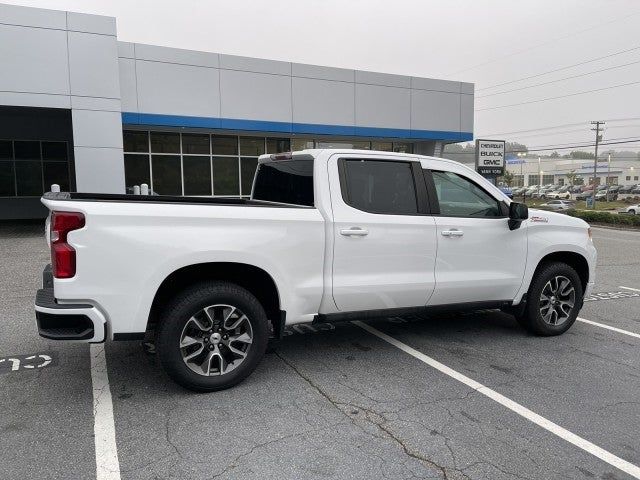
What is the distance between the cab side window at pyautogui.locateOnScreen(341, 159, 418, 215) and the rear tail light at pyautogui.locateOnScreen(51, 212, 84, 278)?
2.16 metres

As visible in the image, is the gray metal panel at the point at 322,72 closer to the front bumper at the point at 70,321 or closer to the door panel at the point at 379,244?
the door panel at the point at 379,244

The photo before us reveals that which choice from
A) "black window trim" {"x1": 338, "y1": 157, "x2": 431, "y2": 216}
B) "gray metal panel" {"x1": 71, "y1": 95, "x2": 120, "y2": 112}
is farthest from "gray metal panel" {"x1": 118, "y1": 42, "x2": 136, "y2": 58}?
"black window trim" {"x1": 338, "y1": 157, "x2": 431, "y2": 216}

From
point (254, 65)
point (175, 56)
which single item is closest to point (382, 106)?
point (254, 65)

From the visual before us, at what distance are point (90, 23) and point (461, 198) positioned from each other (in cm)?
1372

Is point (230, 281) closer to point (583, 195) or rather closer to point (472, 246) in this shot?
point (472, 246)

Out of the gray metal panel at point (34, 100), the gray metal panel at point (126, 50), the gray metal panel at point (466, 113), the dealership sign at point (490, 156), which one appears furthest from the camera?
the gray metal panel at point (466, 113)

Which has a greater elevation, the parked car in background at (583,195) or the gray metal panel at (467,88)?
the gray metal panel at (467,88)

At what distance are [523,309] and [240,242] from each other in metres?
3.27

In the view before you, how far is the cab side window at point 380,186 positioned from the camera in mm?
4562

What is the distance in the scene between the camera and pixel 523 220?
5.23 m

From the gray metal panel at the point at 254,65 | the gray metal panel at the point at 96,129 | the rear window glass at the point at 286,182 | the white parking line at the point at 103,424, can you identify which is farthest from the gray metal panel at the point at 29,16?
the white parking line at the point at 103,424

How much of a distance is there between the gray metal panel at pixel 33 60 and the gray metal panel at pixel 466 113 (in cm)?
1633

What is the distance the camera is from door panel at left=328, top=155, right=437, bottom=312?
4.39 m

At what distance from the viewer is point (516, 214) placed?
509 centimetres
